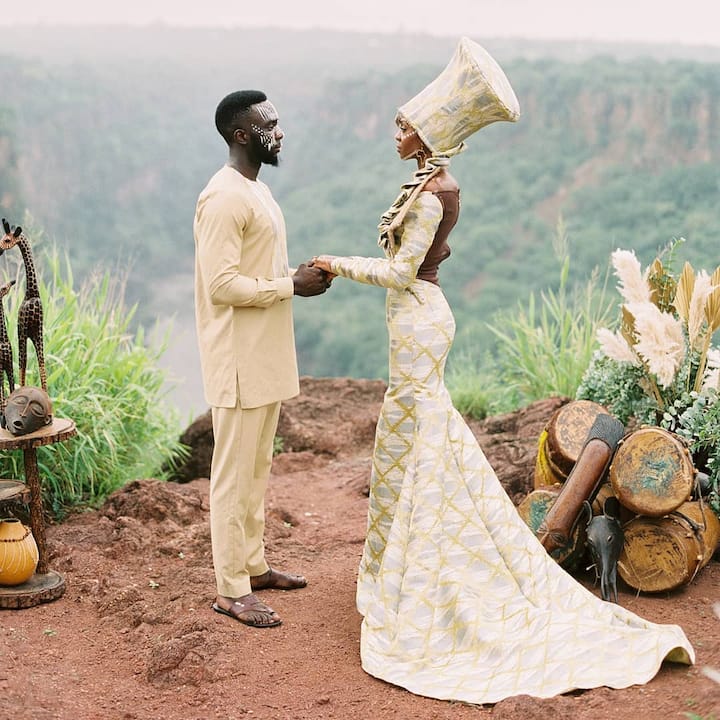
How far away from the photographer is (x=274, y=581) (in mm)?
4574

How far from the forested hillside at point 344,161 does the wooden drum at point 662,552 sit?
22.6 ft

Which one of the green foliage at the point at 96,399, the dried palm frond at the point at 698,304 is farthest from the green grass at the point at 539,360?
the green foliage at the point at 96,399

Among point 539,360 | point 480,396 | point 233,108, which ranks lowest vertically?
point 480,396

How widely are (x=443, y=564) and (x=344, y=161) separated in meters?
10.00

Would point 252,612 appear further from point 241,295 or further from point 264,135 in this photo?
point 264,135

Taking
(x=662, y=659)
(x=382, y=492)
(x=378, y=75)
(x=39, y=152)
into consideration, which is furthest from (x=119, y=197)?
(x=662, y=659)

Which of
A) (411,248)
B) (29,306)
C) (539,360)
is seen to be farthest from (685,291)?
(29,306)

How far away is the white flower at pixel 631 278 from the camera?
16.6 ft

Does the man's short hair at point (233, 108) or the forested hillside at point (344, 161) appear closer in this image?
the man's short hair at point (233, 108)

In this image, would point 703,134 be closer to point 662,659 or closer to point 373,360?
point 373,360

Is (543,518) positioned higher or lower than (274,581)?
higher

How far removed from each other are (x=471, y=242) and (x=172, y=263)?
3624mm

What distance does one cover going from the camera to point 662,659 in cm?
356

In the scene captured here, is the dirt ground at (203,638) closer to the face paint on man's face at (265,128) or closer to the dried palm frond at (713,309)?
the dried palm frond at (713,309)
